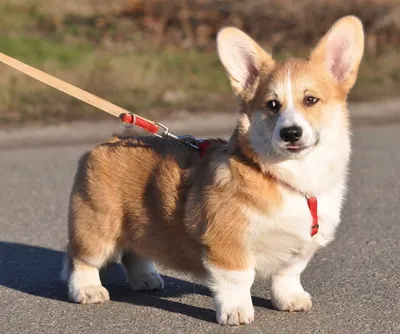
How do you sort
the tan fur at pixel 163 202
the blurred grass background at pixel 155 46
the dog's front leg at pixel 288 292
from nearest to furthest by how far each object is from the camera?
1. the tan fur at pixel 163 202
2. the dog's front leg at pixel 288 292
3. the blurred grass background at pixel 155 46

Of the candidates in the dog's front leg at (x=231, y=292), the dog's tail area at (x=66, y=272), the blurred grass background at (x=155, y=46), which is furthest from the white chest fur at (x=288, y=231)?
the blurred grass background at (x=155, y=46)

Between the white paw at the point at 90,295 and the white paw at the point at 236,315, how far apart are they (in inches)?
32.3

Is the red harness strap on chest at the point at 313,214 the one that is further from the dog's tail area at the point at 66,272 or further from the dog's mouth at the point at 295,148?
the dog's tail area at the point at 66,272

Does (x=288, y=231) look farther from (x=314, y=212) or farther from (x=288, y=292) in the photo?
(x=288, y=292)

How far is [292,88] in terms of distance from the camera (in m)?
4.48

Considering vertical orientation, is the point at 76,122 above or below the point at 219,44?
below

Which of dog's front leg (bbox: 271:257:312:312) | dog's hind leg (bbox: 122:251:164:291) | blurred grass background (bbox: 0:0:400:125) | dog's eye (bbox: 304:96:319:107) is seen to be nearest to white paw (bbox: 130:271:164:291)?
dog's hind leg (bbox: 122:251:164:291)

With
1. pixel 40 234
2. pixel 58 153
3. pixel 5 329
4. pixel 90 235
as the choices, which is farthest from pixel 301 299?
pixel 58 153

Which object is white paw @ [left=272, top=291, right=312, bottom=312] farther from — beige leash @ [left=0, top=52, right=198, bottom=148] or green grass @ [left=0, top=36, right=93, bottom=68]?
green grass @ [left=0, top=36, right=93, bottom=68]

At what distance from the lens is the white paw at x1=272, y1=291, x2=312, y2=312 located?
4.68 metres

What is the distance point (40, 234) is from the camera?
21.8ft

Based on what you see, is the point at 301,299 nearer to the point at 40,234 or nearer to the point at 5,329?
the point at 5,329

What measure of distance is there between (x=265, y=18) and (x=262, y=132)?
12305 millimetres

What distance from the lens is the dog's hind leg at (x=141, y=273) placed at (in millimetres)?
5199
